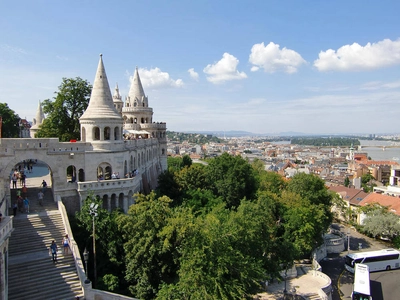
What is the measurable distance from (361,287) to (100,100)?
2685 centimetres

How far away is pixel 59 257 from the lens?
66.5ft

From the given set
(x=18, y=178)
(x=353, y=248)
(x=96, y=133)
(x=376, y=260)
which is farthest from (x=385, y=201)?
(x=18, y=178)

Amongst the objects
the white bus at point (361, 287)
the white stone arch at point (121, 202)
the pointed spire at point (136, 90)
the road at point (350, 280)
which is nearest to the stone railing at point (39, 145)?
the white stone arch at point (121, 202)

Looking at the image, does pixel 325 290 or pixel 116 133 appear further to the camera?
pixel 325 290

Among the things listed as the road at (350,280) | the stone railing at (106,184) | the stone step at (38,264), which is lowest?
the road at (350,280)

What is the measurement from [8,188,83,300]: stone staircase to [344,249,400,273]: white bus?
28.8 m

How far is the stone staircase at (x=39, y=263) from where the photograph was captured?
17875mm

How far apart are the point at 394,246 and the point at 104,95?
41.1 m

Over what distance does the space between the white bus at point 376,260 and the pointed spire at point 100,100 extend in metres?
28.5

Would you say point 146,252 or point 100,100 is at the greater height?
point 100,100

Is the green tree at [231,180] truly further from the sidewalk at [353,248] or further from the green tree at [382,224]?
the green tree at [382,224]

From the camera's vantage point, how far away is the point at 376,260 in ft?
118

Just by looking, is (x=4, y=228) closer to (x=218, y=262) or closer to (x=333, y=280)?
(x=218, y=262)

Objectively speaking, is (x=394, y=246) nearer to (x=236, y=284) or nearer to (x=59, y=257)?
(x=236, y=284)
